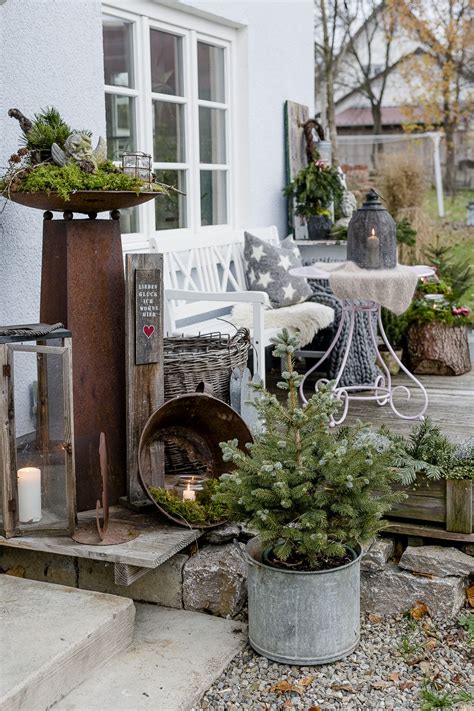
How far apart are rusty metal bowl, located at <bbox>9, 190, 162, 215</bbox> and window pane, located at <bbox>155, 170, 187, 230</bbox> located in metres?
2.02

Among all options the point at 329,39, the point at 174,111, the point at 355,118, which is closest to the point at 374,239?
the point at 174,111

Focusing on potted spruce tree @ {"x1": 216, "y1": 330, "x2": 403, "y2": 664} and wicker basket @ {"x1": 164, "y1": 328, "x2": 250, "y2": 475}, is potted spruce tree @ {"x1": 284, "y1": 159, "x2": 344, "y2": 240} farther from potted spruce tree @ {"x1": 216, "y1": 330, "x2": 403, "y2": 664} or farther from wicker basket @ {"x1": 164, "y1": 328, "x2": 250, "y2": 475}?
potted spruce tree @ {"x1": 216, "y1": 330, "x2": 403, "y2": 664}

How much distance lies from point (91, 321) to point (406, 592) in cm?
152

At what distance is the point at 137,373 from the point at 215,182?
2973 mm

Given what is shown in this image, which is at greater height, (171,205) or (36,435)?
(171,205)

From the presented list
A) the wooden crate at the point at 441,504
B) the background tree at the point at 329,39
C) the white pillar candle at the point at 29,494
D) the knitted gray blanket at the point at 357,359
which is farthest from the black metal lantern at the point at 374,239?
the background tree at the point at 329,39

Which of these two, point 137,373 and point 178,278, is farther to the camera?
point 178,278

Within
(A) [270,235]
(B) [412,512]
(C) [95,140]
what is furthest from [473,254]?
(B) [412,512]

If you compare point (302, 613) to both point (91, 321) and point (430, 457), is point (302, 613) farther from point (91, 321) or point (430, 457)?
point (91, 321)

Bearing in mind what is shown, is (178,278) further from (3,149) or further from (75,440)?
(75,440)

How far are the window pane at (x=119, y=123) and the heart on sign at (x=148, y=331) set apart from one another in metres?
1.78

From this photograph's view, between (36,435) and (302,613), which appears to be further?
(36,435)

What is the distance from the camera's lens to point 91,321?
3.40m

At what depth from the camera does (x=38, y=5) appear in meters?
4.03
